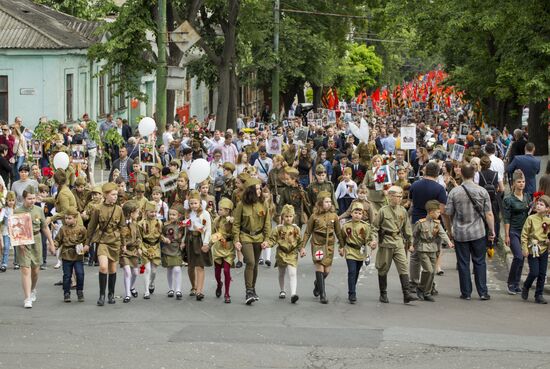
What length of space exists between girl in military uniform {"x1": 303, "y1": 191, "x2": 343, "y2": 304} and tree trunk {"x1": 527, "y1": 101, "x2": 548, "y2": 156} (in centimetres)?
1787

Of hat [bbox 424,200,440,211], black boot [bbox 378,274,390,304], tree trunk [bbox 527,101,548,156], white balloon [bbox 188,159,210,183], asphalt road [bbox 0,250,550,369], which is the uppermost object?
tree trunk [bbox 527,101,548,156]

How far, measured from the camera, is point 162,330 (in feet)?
47.8

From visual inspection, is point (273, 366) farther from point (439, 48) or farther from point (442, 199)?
point (439, 48)

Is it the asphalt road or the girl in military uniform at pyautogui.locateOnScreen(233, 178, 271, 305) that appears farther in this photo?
the girl in military uniform at pyautogui.locateOnScreen(233, 178, 271, 305)

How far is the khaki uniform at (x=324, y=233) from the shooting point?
16719 millimetres

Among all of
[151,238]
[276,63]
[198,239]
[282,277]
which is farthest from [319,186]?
[276,63]

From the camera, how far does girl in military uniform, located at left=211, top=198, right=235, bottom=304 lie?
16688 mm

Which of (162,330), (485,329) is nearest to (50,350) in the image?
(162,330)

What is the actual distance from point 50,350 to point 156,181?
8.63 metres

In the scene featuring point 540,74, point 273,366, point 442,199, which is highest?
point 540,74

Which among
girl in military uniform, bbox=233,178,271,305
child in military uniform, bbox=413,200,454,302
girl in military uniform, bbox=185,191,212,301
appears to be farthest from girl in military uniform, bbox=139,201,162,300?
child in military uniform, bbox=413,200,454,302

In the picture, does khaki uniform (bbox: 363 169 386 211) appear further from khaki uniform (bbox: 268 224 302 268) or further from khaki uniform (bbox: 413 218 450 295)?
khaki uniform (bbox: 268 224 302 268)

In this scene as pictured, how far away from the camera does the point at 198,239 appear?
1695cm

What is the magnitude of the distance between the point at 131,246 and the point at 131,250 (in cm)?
5
